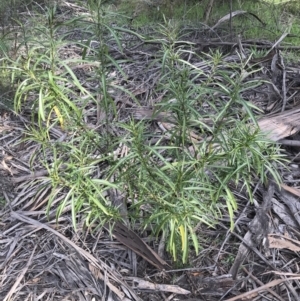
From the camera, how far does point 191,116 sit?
206 centimetres

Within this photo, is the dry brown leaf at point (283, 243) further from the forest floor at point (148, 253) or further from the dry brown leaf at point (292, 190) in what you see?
the dry brown leaf at point (292, 190)

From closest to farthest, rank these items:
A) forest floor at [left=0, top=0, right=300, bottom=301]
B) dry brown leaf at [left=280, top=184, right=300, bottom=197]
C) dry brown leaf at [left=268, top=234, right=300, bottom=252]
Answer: forest floor at [left=0, top=0, right=300, bottom=301] < dry brown leaf at [left=268, top=234, right=300, bottom=252] < dry brown leaf at [left=280, top=184, right=300, bottom=197]

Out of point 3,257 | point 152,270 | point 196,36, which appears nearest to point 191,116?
point 152,270

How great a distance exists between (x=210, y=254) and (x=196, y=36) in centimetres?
220

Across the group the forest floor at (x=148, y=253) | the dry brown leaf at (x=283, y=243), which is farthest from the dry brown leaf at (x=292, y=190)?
the dry brown leaf at (x=283, y=243)

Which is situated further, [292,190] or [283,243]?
[292,190]

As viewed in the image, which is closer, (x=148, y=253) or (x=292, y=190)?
(x=148, y=253)

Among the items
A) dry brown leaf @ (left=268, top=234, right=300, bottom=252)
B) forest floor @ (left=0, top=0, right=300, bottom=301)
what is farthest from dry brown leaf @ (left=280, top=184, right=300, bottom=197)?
dry brown leaf @ (left=268, top=234, right=300, bottom=252)

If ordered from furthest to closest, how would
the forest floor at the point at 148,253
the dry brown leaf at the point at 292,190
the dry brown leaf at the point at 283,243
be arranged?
the dry brown leaf at the point at 292,190 < the dry brown leaf at the point at 283,243 < the forest floor at the point at 148,253

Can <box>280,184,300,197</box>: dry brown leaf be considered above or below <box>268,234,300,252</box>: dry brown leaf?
above

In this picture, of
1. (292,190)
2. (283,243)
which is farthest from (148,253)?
(292,190)

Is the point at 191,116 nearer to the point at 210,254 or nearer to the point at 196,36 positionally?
the point at 210,254

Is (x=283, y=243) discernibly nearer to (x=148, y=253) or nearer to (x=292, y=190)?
(x=292, y=190)

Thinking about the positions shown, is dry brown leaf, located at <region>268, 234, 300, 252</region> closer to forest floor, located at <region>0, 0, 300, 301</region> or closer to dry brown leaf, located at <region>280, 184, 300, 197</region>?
forest floor, located at <region>0, 0, 300, 301</region>
